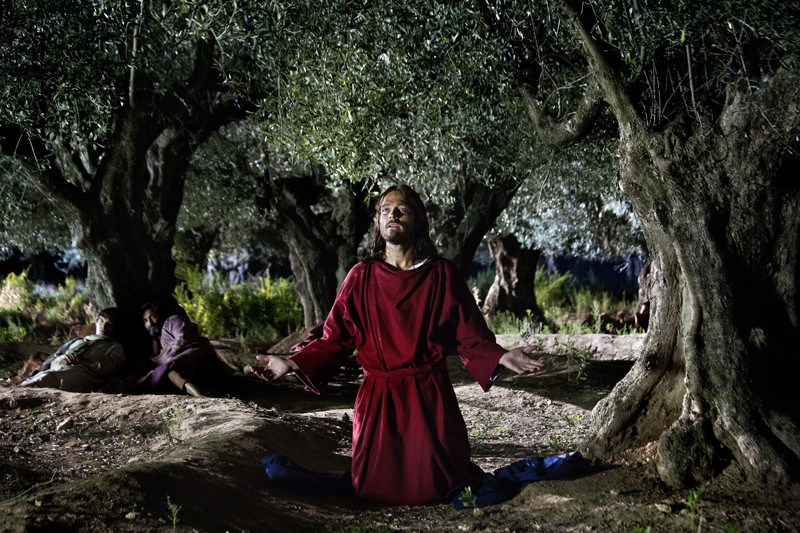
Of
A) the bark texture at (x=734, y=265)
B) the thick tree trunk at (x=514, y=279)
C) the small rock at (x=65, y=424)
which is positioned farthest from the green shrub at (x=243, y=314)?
the bark texture at (x=734, y=265)

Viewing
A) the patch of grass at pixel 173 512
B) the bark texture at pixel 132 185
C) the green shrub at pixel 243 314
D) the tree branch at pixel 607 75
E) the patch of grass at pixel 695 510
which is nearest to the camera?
the patch of grass at pixel 173 512

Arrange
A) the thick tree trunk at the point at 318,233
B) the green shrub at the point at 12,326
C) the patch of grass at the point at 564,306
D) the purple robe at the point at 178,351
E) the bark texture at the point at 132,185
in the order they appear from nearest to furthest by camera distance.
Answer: the purple robe at the point at 178,351, the bark texture at the point at 132,185, the thick tree trunk at the point at 318,233, the green shrub at the point at 12,326, the patch of grass at the point at 564,306

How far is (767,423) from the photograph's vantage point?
4.82 m

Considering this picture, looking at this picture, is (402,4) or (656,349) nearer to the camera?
(656,349)

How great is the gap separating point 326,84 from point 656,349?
4.12m

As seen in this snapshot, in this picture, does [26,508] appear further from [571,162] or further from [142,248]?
[571,162]

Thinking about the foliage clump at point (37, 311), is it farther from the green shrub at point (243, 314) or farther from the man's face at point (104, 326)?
the man's face at point (104, 326)

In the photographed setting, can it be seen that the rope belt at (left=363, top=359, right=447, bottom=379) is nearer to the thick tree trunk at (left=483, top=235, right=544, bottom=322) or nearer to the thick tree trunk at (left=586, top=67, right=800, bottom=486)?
the thick tree trunk at (left=586, top=67, right=800, bottom=486)

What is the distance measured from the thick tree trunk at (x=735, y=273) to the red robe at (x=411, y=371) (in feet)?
4.59

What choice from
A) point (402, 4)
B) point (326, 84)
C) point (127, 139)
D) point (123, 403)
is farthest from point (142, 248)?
point (402, 4)

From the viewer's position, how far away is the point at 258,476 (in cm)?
520

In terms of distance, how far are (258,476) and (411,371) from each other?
140 cm

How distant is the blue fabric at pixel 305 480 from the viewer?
4828 millimetres

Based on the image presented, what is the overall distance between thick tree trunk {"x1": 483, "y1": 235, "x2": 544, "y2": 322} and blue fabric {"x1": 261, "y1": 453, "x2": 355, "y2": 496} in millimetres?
14837
